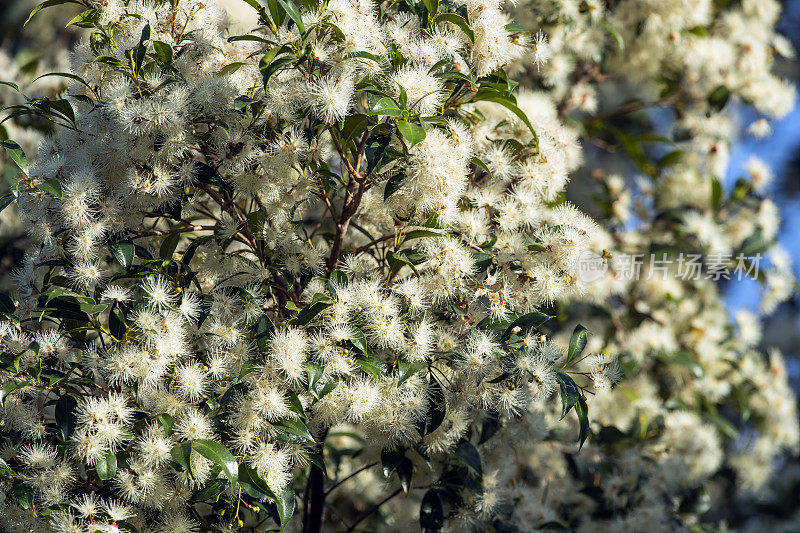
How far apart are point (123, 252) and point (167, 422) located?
1.14 feet

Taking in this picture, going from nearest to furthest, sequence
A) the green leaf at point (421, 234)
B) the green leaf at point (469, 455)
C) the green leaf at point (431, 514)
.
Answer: the green leaf at point (421, 234), the green leaf at point (469, 455), the green leaf at point (431, 514)

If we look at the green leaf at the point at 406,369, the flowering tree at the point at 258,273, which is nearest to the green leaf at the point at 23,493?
the flowering tree at the point at 258,273

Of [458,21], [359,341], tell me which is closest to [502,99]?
[458,21]

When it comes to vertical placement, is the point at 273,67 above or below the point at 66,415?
above

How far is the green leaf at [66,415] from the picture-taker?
1.28m

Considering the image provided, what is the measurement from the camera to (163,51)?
136cm

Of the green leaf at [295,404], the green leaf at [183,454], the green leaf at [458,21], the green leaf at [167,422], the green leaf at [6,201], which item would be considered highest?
the green leaf at [458,21]

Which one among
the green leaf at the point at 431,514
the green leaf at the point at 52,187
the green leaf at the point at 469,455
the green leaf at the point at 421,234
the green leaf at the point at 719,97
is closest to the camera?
the green leaf at the point at 52,187

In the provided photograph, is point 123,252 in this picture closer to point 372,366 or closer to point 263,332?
point 263,332

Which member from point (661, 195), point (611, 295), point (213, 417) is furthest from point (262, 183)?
point (661, 195)

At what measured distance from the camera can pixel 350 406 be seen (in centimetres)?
130

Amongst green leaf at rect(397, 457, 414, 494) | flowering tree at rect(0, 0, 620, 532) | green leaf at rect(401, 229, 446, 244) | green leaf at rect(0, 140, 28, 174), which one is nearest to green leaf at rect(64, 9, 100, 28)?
flowering tree at rect(0, 0, 620, 532)

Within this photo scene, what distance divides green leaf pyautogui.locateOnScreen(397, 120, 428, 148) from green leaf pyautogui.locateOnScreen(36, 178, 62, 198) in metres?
0.65

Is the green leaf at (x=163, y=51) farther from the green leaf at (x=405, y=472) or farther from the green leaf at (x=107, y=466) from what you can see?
the green leaf at (x=405, y=472)
